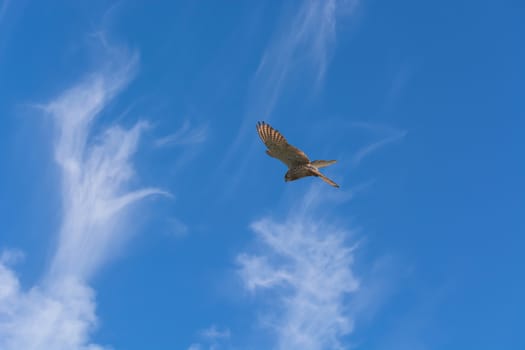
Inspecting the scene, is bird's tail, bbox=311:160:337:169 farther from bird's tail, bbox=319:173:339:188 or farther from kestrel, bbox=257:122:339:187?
bird's tail, bbox=319:173:339:188

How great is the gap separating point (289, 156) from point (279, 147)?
27.8 inches

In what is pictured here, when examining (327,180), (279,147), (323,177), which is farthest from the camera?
(327,180)

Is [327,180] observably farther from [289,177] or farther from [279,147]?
[279,147]

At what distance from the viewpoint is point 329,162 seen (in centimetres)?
2942

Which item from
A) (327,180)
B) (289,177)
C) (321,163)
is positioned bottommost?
(327,180)

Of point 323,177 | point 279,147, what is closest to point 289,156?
point 279,147

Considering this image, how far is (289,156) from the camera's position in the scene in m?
30.0

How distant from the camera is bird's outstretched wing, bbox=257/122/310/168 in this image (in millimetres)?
29141

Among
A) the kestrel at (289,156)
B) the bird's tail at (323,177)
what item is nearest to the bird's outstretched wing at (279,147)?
the kestrel at (289,156)

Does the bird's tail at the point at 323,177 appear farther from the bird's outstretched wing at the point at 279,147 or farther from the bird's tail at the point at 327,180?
the bird's outstretched wing at the point at 279,147

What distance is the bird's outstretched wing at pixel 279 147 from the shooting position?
29.1 meters

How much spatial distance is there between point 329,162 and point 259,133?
333 cm

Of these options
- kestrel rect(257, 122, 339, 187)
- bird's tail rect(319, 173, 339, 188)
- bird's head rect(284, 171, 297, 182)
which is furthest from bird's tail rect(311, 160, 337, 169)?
bird's head rect(284, 171, 297, 182)

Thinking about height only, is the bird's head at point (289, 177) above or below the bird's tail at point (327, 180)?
above
